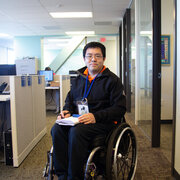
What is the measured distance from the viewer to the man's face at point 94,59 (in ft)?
5.08

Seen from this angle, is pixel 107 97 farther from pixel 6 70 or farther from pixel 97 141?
pixel 6 70

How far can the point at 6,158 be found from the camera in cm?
207

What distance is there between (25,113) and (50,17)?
4.36 meters

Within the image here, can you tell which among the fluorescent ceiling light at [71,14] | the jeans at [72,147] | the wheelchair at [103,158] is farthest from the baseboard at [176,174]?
the fluorescent ceiling light at [71,14]

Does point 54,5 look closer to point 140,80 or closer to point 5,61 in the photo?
point 140,80

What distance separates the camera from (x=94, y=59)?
5.07 feet

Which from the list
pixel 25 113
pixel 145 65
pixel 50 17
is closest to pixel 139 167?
A: pixel 25 113

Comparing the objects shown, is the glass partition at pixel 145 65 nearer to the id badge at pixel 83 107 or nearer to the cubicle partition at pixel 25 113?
the id badge at pixel 83 107

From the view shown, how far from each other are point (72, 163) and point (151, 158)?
1.28 m

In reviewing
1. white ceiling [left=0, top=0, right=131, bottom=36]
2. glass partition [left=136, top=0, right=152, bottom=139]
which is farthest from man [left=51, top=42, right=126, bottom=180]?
white ceiling [left=0, top=0, right=131, bottom=36]

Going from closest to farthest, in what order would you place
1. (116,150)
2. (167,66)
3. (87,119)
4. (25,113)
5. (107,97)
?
(116,150) < (87,119) < (107,97) < (25,113) < (167,66)

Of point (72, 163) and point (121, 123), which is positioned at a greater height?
point (121, 123)

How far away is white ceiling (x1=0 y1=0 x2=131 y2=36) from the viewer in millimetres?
4648

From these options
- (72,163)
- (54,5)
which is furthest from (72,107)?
(54,5)
